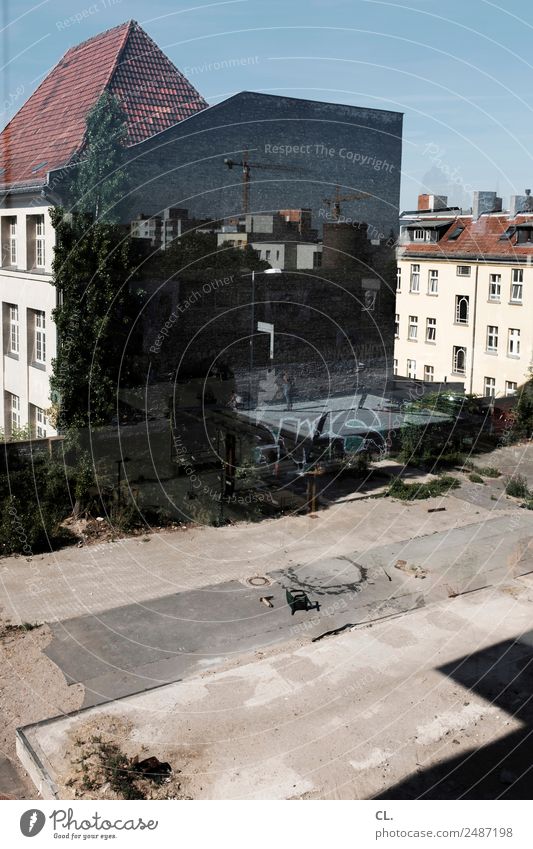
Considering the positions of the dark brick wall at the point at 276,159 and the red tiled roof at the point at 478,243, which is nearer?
the dark brick wall at the point at 276,159

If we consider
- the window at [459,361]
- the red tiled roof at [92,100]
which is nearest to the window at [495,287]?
the window at [459,361]

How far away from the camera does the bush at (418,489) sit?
17.0m

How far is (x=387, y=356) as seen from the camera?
21094 mm

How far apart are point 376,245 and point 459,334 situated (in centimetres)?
461

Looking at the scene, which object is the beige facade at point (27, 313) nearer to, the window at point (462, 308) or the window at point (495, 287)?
the window at point (462, 308)

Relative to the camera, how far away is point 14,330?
1688 centimetres

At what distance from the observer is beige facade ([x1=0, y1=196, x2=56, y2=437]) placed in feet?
51.9

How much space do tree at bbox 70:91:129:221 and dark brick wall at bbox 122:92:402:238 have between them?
0.33 m

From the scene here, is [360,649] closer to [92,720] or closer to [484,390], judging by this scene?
[92,720]

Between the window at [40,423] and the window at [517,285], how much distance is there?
13758mm

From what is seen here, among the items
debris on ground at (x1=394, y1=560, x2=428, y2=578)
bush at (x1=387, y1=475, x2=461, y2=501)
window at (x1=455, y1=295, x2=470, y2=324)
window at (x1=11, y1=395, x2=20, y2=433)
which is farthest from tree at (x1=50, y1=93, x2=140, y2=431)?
window at (x1=455, y1=295, x2=470, y2=324)

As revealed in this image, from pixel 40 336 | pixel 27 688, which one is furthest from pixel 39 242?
pixel 27 688

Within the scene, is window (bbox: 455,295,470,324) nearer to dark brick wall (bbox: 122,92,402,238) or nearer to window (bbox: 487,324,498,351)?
window (bbox: 487,324,498,351)
